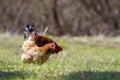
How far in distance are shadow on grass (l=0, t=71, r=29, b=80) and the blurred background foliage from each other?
1417cm

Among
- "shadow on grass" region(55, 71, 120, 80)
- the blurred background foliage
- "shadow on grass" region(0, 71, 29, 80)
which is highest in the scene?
the blurred background foliage

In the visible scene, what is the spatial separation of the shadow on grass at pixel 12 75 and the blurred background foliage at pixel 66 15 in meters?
14.2

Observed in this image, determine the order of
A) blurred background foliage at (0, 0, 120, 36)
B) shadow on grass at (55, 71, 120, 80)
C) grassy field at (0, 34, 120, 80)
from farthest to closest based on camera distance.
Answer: blurred background foliage at (0, 0, 120, 36) → grassy field at (0, 34, 120, 80) → shadow on grass at (55, 71, 120, 80)

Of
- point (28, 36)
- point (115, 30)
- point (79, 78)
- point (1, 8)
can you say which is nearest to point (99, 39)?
point (115, 30)

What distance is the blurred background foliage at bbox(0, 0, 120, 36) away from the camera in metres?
23.1

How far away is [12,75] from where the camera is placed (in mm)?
8578

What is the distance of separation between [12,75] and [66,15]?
584 inches

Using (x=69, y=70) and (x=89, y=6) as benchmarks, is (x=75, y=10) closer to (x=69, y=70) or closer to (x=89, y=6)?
(x=89, y=6)

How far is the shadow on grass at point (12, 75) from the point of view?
27.5 ft

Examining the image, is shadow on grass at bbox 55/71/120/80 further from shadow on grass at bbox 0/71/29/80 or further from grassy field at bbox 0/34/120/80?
shadow on grass at bbox 0/71/29/80

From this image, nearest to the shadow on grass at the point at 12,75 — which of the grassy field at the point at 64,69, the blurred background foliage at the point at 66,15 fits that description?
the grassy field at the point at 64,69

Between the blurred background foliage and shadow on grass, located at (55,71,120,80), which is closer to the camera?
shadow on grass, located at (55,71,120,80)

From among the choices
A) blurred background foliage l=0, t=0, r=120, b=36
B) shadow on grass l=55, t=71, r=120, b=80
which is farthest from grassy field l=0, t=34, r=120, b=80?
blurred background foliage l=0, t=0, r=120, b=36

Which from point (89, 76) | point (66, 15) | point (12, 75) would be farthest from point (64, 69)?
point (66, 15)
